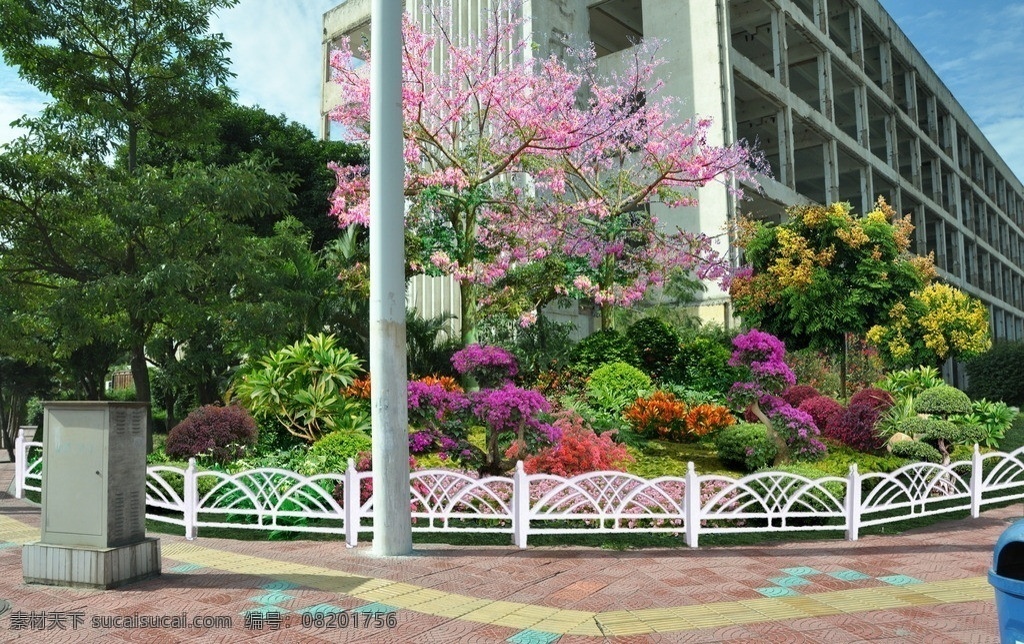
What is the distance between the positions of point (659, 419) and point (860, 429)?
3381mm

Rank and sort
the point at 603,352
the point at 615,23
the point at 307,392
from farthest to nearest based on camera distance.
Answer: the point at 615,23 → the point at 603,352 → the point at 307,392

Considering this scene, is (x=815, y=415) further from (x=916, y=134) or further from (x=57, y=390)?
(x=916, y=134)

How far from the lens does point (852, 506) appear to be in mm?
8836

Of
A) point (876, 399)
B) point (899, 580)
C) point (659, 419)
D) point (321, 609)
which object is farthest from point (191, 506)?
point (876, 399)

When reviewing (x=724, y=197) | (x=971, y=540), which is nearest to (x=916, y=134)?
(x=724, y=197)

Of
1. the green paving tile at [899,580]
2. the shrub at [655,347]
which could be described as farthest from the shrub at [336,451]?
the shrub at [655,347]

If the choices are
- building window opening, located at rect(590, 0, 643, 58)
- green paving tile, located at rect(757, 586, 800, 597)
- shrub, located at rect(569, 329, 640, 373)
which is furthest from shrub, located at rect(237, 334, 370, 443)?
building window opening, located at rect(590, 0, 643, 58)

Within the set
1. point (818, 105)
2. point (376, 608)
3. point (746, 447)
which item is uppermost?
point (818, 105)

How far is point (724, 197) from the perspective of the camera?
23969mm

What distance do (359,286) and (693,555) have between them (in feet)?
35.8

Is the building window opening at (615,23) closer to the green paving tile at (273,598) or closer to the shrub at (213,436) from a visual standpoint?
the shrub at (213,436)

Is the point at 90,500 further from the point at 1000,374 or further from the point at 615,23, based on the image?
the point at 615,23

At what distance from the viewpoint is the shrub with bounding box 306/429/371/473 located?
34.6 feet

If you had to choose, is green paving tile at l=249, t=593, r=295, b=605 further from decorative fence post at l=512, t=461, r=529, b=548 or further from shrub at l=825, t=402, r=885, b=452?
shrub at l=825, t=402, r=885, b=452
